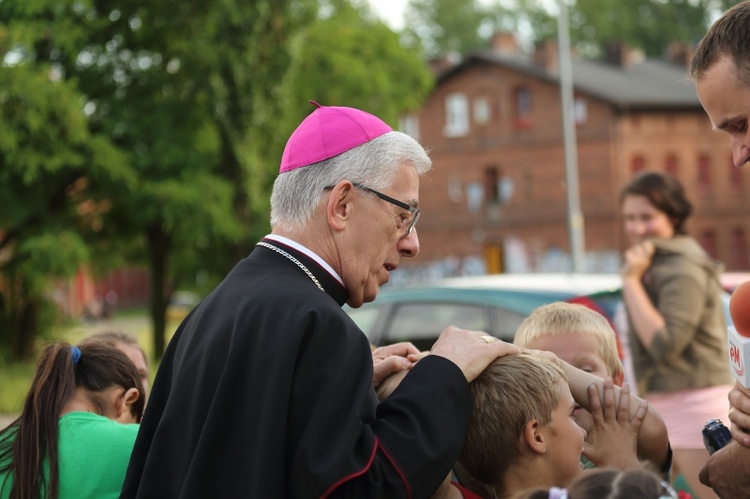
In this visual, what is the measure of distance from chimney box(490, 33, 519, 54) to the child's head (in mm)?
55113

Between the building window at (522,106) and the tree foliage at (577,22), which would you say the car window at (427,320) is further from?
the tree foliage at (577,22)

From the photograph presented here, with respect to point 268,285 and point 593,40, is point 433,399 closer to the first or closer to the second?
A: point 268,285

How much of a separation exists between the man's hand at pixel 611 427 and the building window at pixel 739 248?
171 ft

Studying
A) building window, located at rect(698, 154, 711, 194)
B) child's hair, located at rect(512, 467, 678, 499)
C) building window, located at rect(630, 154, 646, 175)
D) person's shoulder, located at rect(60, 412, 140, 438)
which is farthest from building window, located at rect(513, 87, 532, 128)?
child's hair, located at rect(512, 467, 678, 499)

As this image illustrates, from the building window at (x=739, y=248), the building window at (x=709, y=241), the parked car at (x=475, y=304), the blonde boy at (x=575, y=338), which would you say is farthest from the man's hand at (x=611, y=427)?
the building window at (x=739, y=248)

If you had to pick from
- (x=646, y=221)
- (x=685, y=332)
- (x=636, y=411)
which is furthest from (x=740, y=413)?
(x=646, y=221)

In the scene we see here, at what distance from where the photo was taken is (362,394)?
2.52 metres

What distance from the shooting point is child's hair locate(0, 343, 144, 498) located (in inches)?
129

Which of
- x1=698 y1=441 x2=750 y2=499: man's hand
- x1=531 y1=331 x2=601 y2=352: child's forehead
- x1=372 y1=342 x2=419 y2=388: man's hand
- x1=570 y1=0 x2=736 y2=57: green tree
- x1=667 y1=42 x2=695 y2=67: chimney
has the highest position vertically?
x1=570 y1=0 x2=736 y2=57: green tree

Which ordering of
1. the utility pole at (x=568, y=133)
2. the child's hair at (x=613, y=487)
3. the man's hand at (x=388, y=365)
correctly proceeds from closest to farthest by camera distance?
the child's hair at (x=613, y=487)
the man's hand at (x=388, y=365)
the utility pole at (x=568, y=133)

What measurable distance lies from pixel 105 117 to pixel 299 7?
5.45 m

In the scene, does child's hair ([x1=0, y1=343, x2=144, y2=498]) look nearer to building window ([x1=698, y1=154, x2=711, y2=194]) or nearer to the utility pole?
the utility pole

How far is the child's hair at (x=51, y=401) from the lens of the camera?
3.27 m

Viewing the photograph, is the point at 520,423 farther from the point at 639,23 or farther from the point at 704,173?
the point at 639,23
